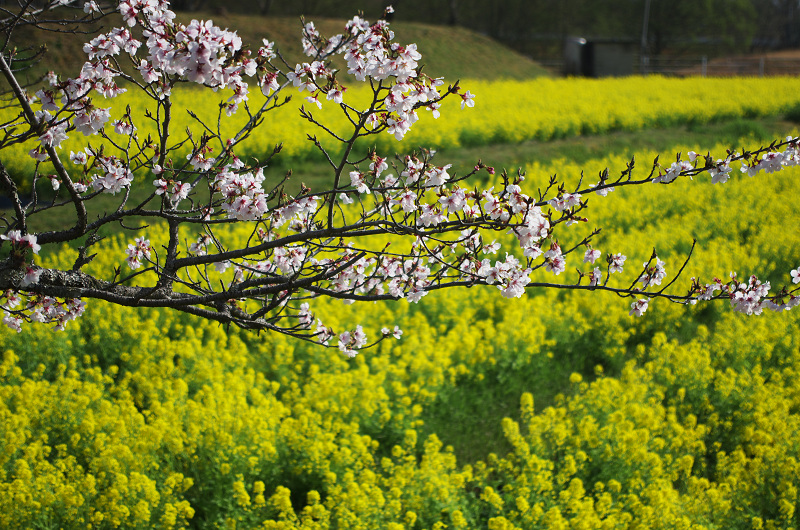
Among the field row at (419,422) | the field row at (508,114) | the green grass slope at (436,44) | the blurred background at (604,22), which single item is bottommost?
the field row at (419,422)

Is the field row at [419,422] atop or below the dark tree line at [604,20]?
below

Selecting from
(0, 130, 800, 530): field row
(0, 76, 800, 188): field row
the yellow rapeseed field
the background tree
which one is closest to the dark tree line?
(0, 76, 800, 188): field row

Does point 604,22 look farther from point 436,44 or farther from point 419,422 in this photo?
point 419,422

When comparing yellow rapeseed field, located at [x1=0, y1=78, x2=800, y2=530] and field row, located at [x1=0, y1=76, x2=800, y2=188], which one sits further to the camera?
field row, located at [x1=0, y1=76, x2=800, y2=188]

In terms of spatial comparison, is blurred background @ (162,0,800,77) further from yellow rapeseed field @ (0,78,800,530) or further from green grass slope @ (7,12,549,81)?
yellow rapeseed field @ (0,78,800,530)

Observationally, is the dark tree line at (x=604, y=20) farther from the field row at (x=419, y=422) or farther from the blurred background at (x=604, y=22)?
the field row at (x=419, y=422)

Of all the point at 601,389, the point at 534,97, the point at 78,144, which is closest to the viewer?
the point at 601,389

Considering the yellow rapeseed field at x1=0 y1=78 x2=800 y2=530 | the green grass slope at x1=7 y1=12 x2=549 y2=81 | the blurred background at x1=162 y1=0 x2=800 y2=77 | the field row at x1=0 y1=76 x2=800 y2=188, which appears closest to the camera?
the yellow rapeseed field at x1=0 y1=78 x2=800 y2=530

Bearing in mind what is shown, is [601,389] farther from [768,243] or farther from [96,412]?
[768,243]

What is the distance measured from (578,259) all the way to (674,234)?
182 centimetres

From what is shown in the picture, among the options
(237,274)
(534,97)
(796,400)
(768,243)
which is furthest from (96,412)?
(534,97)

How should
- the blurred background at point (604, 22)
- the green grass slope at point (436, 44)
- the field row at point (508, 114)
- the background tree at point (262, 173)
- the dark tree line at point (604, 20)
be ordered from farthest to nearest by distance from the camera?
the dark tree line at point (604, 20) < the blurred background at point (604, 22) < the green grass slope at point (436, 44) < the field row at point (508, 114) < the background tree at point (262, 173)

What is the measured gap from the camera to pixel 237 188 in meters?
2.65

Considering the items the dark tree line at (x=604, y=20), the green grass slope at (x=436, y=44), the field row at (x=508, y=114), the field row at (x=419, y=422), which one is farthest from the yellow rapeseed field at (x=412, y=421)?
the dark tree line at (x=604, y=20)
